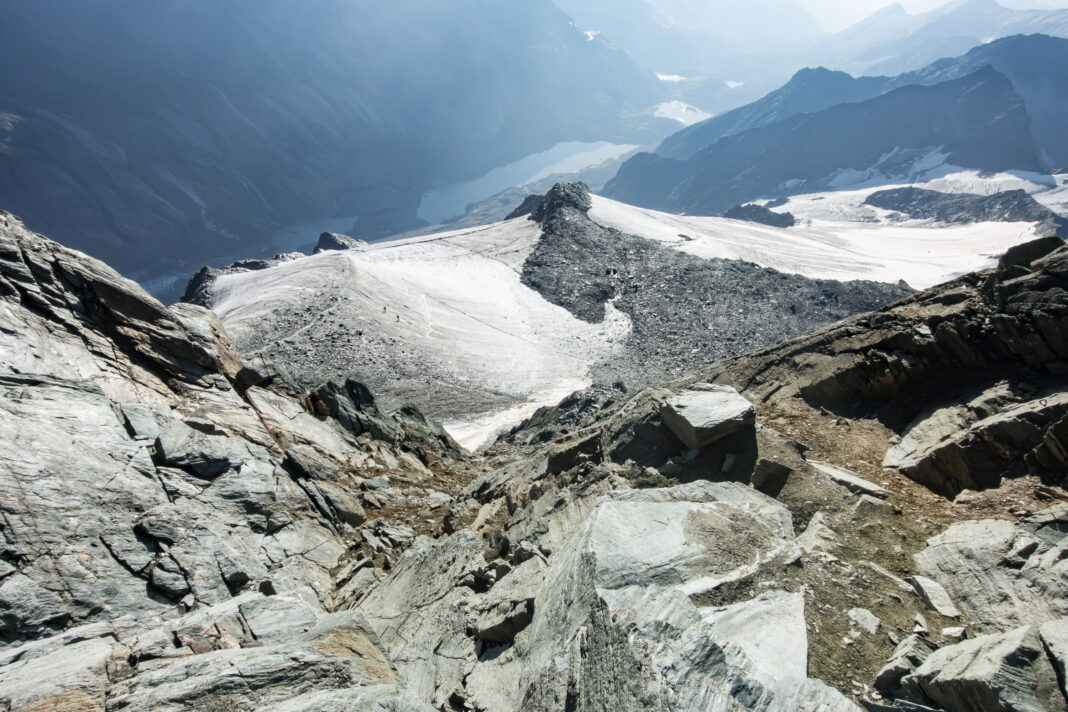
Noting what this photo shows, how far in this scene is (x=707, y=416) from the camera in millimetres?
10336

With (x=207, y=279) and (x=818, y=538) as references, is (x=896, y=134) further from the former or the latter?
(x=818, y=538)

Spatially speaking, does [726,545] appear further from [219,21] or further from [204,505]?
[219,21]

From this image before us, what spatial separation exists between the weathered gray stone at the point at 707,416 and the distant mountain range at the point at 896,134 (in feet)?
502

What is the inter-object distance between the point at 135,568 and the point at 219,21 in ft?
693

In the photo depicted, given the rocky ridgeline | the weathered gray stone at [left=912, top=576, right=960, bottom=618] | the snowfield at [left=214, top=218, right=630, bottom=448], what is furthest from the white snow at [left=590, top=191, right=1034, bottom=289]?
the weathered gray stone at [left=912, top=576, right=960, bottom=618]

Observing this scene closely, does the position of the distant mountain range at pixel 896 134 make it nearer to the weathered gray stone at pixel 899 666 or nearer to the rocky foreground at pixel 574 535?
the rocky foreground at pixel 574 535

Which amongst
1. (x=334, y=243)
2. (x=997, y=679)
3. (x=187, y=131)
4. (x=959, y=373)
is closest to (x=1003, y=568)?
(x=997, y=679)

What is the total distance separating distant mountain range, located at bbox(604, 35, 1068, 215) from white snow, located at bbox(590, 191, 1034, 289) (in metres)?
55.3

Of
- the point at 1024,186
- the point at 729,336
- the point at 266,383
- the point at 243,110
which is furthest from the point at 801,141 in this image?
the point at 266,383

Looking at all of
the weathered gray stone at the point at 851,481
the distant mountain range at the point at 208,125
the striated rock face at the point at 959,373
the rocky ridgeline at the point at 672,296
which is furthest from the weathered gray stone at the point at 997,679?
the distant mountain range at the point at 208,125

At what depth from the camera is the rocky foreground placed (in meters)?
5.19

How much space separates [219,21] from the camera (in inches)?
6599

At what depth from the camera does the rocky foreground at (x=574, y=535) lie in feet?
17.0

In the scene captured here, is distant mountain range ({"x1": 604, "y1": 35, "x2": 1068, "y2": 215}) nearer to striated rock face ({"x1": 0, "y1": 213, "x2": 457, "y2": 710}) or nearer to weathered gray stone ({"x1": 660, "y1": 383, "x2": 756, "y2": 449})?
weathered gray stone ({"x1": 660, "y1": 383, "x2": 756, "y2": 449})
